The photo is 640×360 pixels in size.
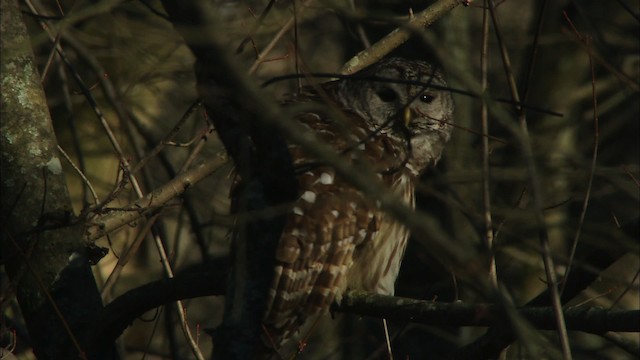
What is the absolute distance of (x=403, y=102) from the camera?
6074 mm

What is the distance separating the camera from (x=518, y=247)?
7.98m

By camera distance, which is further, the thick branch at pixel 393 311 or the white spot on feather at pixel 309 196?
the white spot on feather at pixel 309 196

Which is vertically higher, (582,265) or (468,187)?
(468,187)

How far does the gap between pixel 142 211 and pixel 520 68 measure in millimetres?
5610

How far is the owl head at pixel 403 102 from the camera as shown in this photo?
5988 mm

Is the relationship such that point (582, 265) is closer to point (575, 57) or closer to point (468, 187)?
point (468, 187)

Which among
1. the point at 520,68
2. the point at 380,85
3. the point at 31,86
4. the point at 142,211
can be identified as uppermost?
the point at 520,68

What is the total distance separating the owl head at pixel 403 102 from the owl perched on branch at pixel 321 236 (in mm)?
24

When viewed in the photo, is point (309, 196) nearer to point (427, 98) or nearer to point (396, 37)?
point (396, 37)

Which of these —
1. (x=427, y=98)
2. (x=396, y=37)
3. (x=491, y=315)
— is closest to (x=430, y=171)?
(x=427, y=98)

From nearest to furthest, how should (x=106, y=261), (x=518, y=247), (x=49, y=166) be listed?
(x=49, y=166), (x=518, y=247), (x=106, y=261)

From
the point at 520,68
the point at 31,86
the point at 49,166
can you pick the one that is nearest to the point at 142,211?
the point at 49,166

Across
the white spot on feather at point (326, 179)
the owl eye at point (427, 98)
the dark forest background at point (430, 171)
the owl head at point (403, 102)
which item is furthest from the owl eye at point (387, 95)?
the white spot on feather at point (326, 179)

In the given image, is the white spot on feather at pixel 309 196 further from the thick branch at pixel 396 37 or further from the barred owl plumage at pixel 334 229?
the thick branch at pixel 396 37
